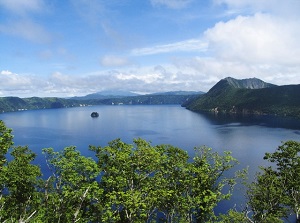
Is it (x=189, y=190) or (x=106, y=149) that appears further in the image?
(x=189, y=190)

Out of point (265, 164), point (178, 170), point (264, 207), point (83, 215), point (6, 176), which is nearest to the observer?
point (6, 176)

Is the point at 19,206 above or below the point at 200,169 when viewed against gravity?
below

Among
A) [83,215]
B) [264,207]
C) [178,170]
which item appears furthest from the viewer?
[264,207]

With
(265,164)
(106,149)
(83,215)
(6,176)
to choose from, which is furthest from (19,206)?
(265,164)

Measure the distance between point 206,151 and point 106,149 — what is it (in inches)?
707

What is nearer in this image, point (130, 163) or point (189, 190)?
point (130, 163)

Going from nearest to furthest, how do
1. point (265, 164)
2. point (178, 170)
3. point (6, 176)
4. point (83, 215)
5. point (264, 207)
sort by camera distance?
point (6, 176) < point (83, 215) < point (178, 170) < point (264, 207) < point (265, 164)

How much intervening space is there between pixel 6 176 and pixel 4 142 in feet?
21.9

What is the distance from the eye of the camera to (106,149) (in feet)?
137

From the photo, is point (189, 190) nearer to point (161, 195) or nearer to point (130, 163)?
point (161, 195)

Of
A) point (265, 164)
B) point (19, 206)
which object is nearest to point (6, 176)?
point (19, 206)

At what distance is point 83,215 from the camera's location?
4262 centimetres

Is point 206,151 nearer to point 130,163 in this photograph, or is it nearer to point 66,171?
point 130,163

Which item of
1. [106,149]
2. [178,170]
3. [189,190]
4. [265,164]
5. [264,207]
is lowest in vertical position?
[265,164]
